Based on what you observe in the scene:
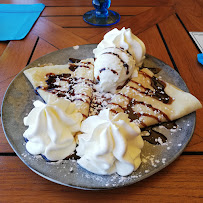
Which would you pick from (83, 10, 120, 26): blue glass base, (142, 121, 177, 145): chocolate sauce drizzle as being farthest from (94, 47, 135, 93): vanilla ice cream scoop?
(83, 10, 120, 26): blue glass base

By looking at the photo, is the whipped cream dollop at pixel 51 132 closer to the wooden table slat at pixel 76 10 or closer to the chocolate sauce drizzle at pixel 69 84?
the chocolate sauce drizzle at pixel 69 84

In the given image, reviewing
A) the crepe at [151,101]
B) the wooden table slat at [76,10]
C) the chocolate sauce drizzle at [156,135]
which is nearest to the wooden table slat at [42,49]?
the wooden table slat at [76,10]

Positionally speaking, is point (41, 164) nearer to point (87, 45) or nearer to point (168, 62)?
point (87, 45)

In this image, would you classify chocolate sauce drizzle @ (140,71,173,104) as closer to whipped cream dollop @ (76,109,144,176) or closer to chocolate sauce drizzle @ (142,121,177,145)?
chocolate sauce drizzle @ (142,121,177,145)

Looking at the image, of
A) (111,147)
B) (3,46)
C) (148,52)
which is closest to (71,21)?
(3,46)

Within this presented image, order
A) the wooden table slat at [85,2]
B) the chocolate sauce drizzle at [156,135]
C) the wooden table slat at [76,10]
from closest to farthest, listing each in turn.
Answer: the chocolate sauce drizzle at [156,135]
the wooden table slat at [76,10]
the wooden table slat at [85,2]

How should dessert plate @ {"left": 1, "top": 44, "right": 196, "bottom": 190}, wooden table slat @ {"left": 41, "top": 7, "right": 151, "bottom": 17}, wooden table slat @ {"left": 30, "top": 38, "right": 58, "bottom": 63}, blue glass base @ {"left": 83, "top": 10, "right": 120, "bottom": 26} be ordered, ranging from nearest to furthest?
dessert plate @ {"left": 1, "top": 44, "right": 196, "bottom": 190}, wooden table slat @ {"left": 30, "top": 38, "right": 58, "bottom": 63}, blue glass base @ {"left": 83, "top": 10, "right": 120, "bottom": 26}, wooden table slat @ {"left": 41, "top": 7, "right": 151, "bottom": 17}
